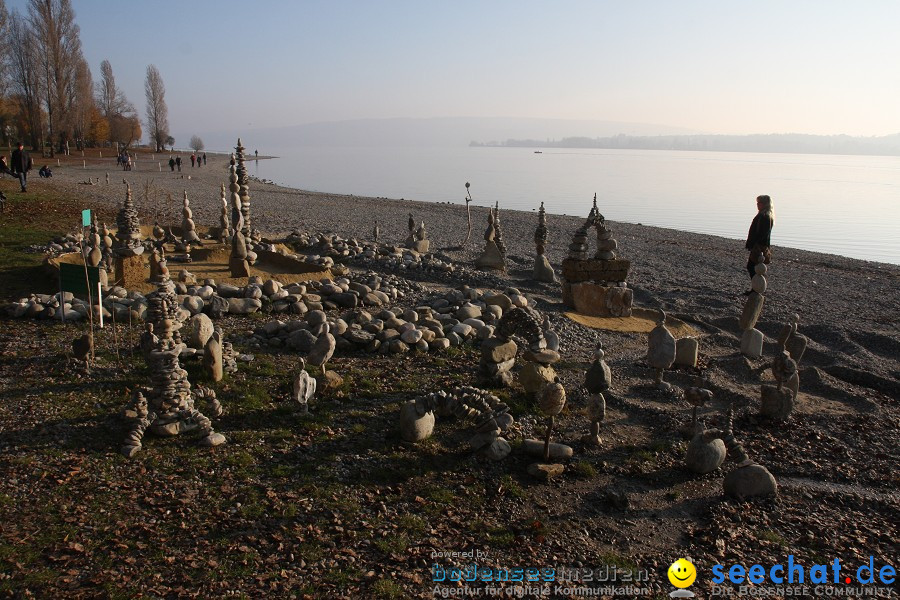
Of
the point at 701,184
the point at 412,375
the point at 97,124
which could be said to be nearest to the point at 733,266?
the point at 412,375

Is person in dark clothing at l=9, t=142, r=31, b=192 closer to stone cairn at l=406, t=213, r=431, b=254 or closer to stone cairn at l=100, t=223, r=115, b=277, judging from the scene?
stone cairn at l=100, t=223, r=115, b=277

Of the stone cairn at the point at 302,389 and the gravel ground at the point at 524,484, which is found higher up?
the stone cairn at the point at 302,389

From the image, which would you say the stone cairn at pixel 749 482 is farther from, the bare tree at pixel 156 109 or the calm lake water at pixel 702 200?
the bare tree at pixel 156 109

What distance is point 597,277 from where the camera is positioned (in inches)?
583

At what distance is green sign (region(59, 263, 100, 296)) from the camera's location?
965cm

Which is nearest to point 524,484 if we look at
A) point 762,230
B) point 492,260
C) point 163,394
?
point 163,394

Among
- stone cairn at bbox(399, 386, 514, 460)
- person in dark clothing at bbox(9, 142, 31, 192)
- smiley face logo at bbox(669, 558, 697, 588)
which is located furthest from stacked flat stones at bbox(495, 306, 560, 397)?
person in dark clothing at bbox(9, 142, 31, 192)

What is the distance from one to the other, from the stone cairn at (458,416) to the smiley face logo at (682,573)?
7.63 feet

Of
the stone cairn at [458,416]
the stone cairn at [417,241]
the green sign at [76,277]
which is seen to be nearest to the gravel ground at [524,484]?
the stone cairn at [458,416]

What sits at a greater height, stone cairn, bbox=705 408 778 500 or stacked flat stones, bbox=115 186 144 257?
stacked flat stones, bbox=115 186 144 257

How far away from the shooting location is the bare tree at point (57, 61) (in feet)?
189

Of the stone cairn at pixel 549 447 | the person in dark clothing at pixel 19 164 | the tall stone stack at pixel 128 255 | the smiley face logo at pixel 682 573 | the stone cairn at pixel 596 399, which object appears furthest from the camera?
the person in dark clothing at pixel 19 164

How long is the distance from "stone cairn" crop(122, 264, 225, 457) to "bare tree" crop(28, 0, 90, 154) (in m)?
62.5

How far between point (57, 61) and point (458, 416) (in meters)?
68.1
